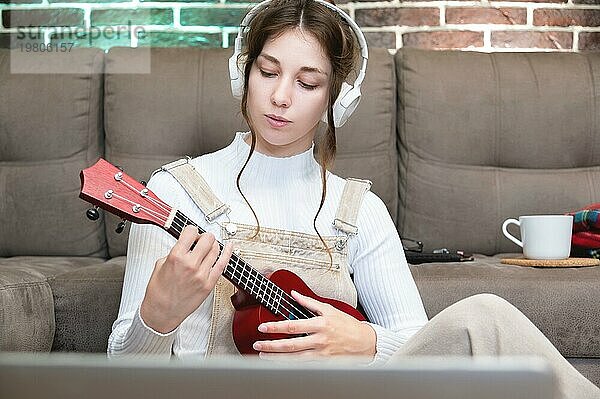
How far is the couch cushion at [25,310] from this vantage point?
153cm

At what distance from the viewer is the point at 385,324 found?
147 cm

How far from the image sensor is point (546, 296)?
1747mm

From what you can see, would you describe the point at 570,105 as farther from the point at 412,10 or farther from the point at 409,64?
the point at 412,10

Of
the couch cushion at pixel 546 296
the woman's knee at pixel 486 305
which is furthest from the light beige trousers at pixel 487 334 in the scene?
the couch cushion at pixel 546 296

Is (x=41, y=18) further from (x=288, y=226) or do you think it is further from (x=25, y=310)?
(x=288, y=226)

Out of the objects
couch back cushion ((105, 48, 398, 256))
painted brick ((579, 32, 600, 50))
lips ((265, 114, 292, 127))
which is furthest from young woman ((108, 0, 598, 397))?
painted brick ((579, 32, 600, 50))

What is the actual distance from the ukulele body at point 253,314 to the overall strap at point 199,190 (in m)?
0.16

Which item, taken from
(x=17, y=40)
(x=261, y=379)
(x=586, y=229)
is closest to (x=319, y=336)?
(x=261, y=379)

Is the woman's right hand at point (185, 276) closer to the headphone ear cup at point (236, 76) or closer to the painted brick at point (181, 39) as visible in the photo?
the headphone ear cup at point (236, 76)

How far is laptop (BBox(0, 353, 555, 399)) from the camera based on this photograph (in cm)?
47

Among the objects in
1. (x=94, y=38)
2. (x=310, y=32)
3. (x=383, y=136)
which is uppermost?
(x=310, y=32)

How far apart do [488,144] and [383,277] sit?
991 mm

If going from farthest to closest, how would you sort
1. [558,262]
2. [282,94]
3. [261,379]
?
1. [558,262]
2. [282,94]
3. [261,379]

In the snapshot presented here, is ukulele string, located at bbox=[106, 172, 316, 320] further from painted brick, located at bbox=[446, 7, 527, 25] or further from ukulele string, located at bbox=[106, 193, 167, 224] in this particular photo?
painted brick, located at bbox=[446, 7, 527, 25]
